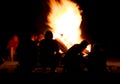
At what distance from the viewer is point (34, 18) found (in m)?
17.0

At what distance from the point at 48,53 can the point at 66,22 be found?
2.86m

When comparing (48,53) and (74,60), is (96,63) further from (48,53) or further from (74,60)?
(48,53)

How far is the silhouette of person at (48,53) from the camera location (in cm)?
1098

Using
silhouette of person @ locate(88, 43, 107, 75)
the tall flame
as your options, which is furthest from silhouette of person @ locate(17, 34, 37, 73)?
the tall flame

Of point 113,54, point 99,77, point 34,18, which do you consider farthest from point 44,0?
point 99,77

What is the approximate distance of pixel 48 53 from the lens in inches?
434

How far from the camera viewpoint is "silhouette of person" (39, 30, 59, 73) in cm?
1098

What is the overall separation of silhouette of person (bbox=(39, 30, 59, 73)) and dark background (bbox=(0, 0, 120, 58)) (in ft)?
17.1

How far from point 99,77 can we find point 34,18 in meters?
7.27

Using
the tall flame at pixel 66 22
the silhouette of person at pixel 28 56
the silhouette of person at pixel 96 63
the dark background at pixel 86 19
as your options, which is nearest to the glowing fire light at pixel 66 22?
the tall flame at pixel 66 22

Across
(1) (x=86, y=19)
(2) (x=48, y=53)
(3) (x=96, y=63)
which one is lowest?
(3) (x=96, y=63)

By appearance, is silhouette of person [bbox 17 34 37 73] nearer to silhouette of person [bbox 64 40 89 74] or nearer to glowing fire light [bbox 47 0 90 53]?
silhouette of person [bbox 64 40 89 74]

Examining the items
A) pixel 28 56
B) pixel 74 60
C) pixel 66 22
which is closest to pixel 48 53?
pixel 28 56

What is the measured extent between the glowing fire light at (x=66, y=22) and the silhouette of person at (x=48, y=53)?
8.01 ft
